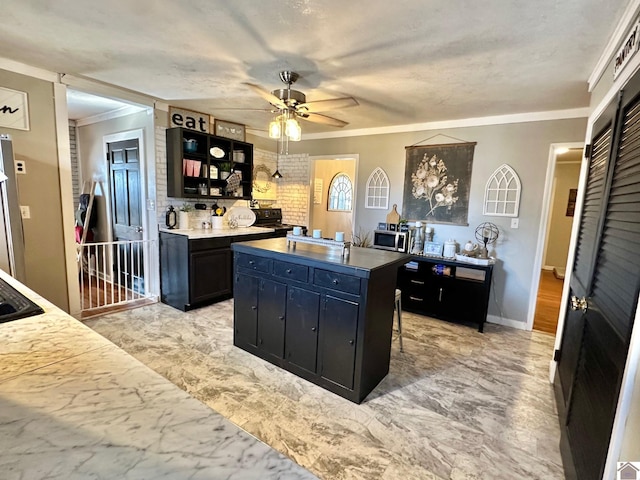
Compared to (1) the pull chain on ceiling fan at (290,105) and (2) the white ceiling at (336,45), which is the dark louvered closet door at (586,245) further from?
(1) the pull chain on ceiling fan at (290,105)

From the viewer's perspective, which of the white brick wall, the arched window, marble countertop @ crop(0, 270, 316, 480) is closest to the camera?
marble countertop @ crop(0, 270, 316, 480)

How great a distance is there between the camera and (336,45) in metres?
2.17

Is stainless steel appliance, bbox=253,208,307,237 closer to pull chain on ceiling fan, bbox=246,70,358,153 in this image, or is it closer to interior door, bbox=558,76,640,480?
pull chain on ceiling fan, bbox=246,70,358,153

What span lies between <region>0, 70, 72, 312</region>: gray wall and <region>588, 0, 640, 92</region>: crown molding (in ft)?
14.2

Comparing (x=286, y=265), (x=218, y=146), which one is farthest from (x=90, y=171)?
(x=286, y=265)

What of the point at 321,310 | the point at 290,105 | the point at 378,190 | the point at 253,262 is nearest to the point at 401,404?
the point at 321,310

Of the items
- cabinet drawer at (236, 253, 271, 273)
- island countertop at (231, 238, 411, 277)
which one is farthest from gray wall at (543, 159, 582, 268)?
cabinet drawer at (236, 253, 271, 273)

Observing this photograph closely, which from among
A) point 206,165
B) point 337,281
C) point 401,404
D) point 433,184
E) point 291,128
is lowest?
point 401,404

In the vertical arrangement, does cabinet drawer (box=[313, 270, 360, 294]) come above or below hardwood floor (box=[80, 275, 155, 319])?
above

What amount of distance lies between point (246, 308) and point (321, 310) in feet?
2.69

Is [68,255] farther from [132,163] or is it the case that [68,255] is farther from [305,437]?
[305,437]

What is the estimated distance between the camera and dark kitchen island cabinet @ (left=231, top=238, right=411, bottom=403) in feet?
7.13

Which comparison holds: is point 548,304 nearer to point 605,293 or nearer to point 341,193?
point 605,293

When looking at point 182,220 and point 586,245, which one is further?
point 182,220
